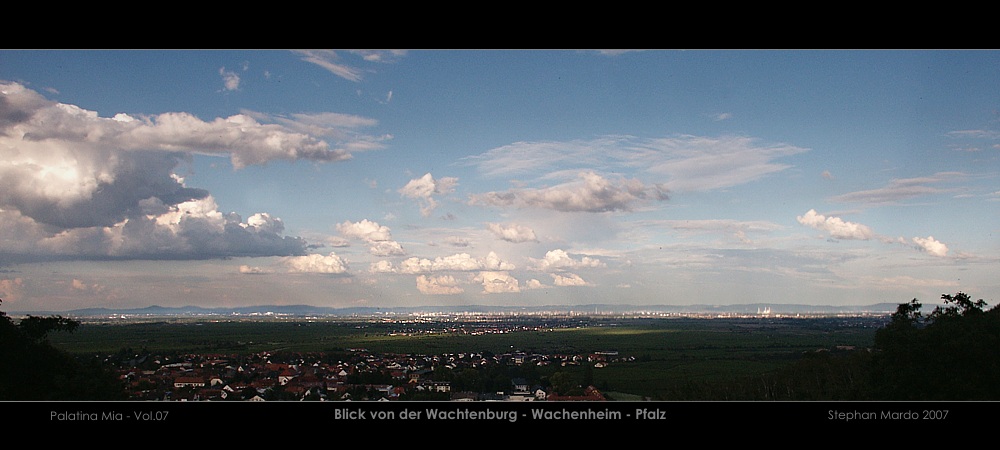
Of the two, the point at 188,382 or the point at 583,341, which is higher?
the point at 583,341

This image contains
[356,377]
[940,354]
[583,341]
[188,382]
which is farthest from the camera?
[583,341]

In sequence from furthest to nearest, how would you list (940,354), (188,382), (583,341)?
(583,341) < (940,354) < (188,382)

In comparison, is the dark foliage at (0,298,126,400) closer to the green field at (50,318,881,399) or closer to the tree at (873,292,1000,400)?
the green field at (50,318,881,399)

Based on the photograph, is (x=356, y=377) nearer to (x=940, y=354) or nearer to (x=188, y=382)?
(x=188, y=382)

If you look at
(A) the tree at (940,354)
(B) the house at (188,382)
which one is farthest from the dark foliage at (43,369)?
(A) the tree at (940,354)

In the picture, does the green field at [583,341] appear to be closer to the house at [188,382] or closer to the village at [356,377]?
the village at [356,377]

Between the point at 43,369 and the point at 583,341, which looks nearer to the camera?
the point at 43,369

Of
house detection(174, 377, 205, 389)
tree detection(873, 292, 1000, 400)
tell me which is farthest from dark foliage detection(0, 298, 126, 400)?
tree detection(873, 292, 1000, 400)

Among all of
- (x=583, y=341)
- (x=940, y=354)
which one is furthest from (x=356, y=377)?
(x=940, y=354)
